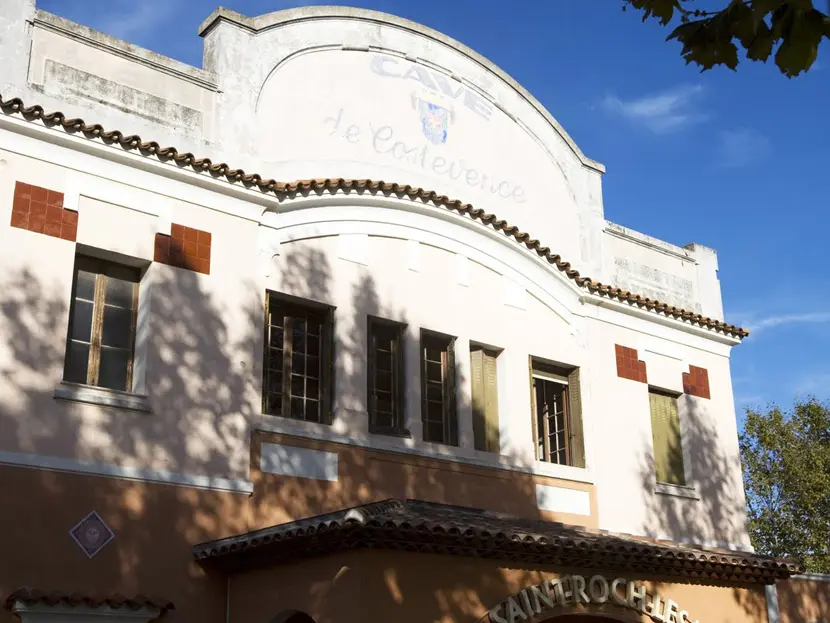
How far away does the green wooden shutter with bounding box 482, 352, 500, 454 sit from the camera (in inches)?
598

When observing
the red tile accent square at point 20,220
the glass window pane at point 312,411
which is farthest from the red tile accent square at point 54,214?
the glass window pane at point 312,411

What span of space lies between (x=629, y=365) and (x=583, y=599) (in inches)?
241

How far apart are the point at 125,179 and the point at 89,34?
1.82 m

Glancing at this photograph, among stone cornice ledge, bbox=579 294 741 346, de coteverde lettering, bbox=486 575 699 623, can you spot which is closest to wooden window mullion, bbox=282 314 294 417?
de coteverde lettering, bbox=486 575 699 623

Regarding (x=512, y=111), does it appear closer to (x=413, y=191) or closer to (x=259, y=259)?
(x=413, y=191)

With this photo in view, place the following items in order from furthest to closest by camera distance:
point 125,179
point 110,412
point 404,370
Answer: point 404,370
point 125,179
point 110,412

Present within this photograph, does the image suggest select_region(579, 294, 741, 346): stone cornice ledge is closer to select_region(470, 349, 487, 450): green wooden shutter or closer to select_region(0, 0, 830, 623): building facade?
select_region(0, 0, 830, 623): building facade

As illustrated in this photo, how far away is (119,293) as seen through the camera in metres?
12.4

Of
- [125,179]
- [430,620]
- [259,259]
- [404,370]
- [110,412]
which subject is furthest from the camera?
[404,370]

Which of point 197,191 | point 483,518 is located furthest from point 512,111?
point 483,518

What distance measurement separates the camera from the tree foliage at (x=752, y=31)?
5.66 metres

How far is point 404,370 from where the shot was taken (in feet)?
47.4

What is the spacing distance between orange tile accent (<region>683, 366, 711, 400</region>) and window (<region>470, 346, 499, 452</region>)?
4.35 metres

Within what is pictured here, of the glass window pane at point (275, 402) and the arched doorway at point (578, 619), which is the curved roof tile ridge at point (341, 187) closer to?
the glass window pane at point (275, 402)
